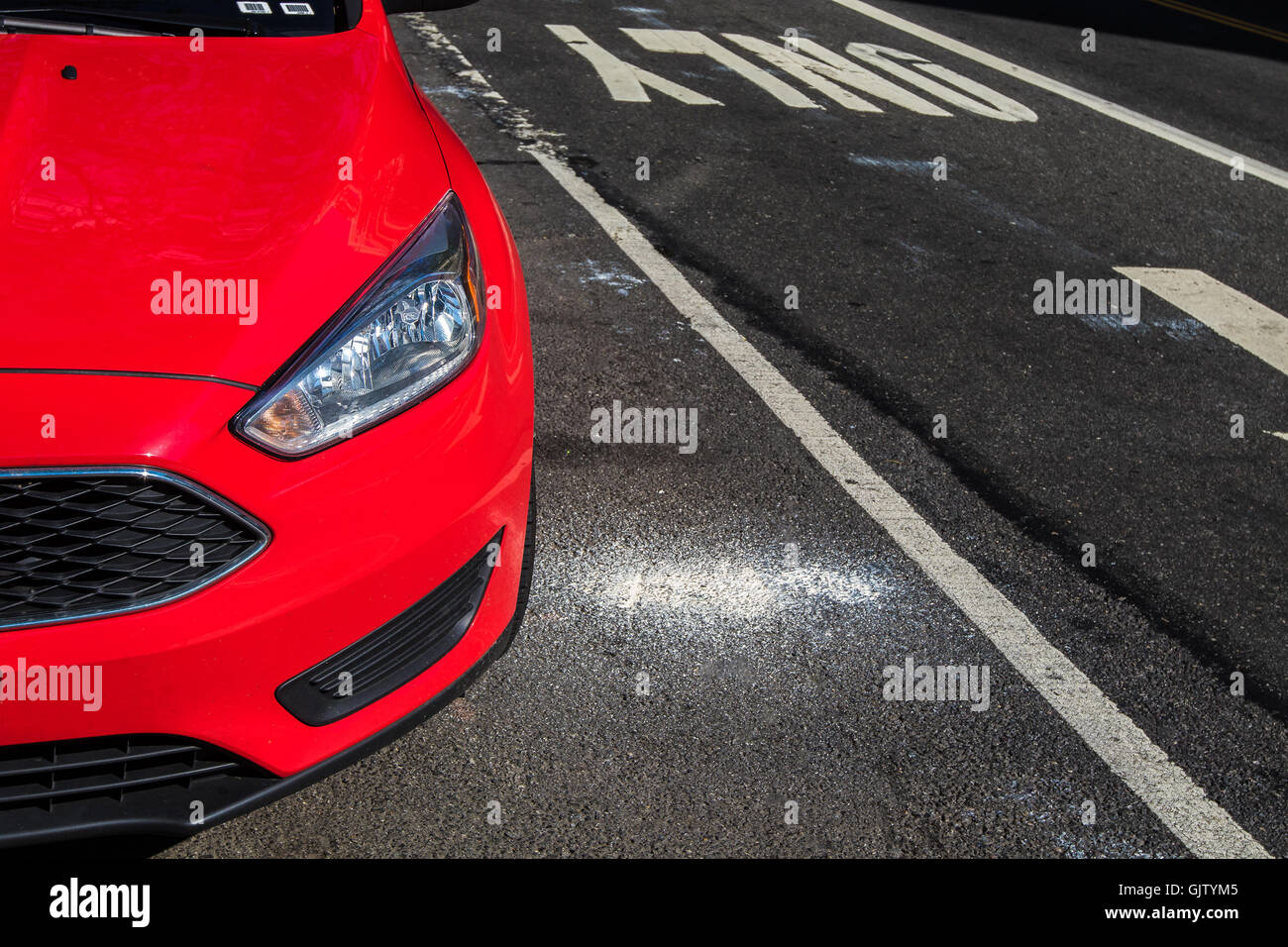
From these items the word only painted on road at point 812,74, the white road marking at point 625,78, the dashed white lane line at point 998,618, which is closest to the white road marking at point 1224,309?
the dashed white lane line at point 998,618

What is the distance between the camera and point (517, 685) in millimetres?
3168

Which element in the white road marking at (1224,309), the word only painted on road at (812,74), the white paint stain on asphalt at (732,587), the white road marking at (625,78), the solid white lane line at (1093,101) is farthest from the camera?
the word only painted on road at (812,74)

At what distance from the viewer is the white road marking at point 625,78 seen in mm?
8445

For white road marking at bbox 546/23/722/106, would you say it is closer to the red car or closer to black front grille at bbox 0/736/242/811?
the red car

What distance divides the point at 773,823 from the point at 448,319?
132 cm

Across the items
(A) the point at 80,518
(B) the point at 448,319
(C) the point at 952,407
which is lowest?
(C) the point at 952,407

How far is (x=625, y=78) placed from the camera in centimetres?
888

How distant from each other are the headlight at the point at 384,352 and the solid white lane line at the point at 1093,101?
712 centimetres

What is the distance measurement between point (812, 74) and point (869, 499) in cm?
612

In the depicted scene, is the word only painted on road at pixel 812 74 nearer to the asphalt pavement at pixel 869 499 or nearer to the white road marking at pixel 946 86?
the white road marking at pixel 946 86

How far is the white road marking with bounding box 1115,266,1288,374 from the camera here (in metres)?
5.57

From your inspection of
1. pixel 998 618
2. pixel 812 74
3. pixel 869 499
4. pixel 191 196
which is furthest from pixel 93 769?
pixel 812 74
